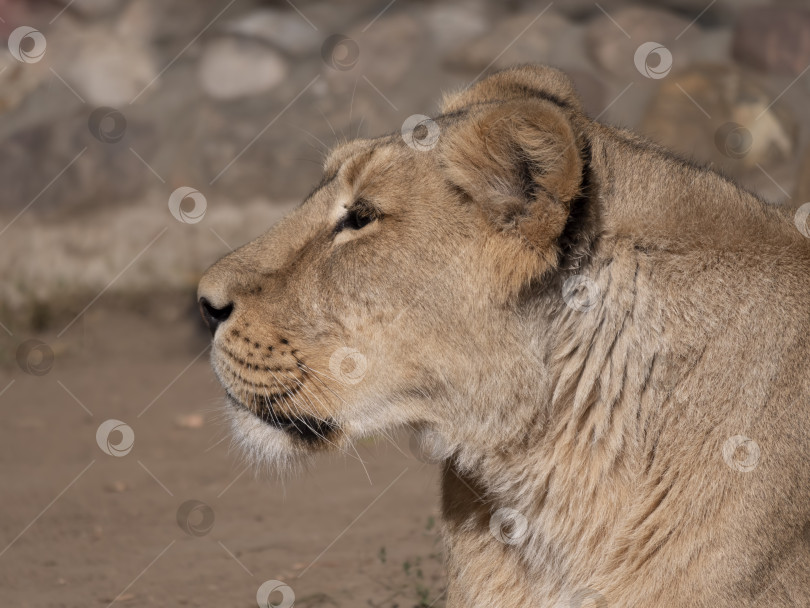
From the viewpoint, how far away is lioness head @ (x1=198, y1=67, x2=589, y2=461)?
104 inches

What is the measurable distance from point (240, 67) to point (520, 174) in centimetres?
533

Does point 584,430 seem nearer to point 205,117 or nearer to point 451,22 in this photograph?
point 451,22

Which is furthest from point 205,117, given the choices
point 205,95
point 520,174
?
point 520,174

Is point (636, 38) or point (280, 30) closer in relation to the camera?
point (636, 38)

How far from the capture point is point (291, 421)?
3.10m

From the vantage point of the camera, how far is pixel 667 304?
2.67 m

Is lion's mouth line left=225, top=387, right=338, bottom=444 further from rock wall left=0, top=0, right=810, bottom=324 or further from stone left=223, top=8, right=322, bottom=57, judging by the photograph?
stone left=223, top=8, right=322, bottom=57

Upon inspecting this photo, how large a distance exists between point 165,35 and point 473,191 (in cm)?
546

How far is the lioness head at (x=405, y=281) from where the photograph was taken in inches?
104

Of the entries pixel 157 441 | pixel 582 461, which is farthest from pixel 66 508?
pixel 582 461

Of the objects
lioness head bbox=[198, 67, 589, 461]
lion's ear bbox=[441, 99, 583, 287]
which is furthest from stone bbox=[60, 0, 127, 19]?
lion's ear bbox=[441, 99, 583, 287]

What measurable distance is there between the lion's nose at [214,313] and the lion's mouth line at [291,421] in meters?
0.22

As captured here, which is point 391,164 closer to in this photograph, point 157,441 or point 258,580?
point 258,580

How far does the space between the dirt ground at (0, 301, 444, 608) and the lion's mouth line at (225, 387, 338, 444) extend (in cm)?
49
